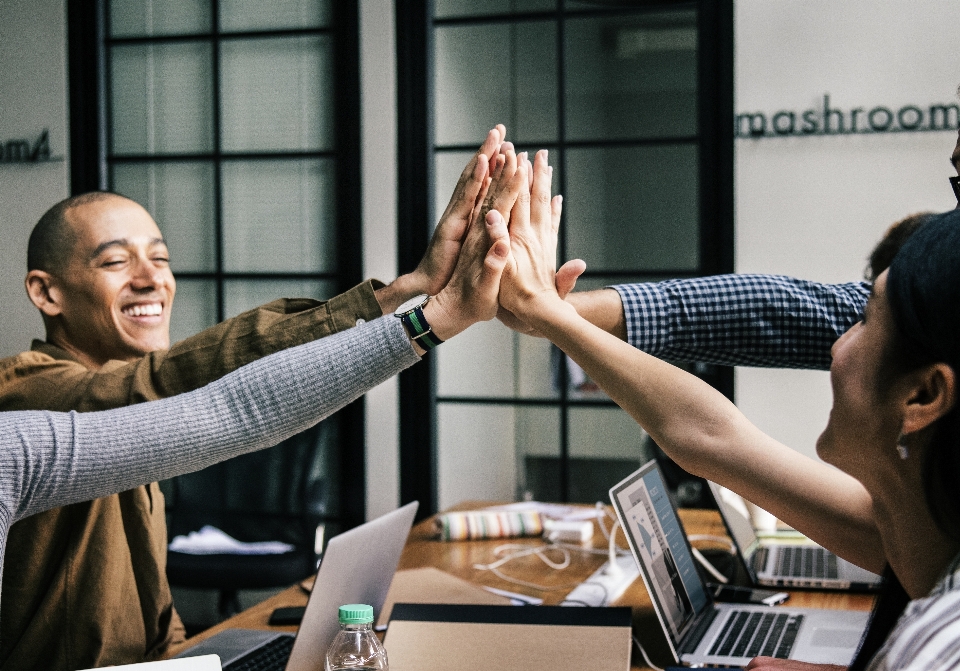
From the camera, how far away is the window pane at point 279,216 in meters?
4.25

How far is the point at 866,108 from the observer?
3650mm

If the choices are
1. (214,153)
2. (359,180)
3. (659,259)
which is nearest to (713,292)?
(659,259)

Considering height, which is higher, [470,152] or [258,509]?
[470,152]

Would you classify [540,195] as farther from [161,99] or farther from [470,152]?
[161,99]

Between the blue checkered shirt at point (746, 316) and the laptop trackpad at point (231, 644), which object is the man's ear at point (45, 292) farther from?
the blue checkered shirt at point (746, 316)

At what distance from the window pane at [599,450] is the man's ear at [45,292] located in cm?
244

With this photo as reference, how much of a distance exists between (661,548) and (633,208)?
7.89 ft

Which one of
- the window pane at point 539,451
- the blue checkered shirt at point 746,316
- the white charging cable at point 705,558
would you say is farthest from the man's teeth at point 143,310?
the window pane at point 539,451

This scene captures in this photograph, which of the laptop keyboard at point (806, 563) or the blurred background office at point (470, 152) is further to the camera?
the blurred background office at point (470, 152)

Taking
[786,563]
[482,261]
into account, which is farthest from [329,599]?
[786,563]

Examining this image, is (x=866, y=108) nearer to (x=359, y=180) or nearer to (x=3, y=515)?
(x=359, y=180)

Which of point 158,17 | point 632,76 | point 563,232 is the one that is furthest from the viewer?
point 158,17

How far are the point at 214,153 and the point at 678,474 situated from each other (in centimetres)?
241

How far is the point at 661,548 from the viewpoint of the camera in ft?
5.83
